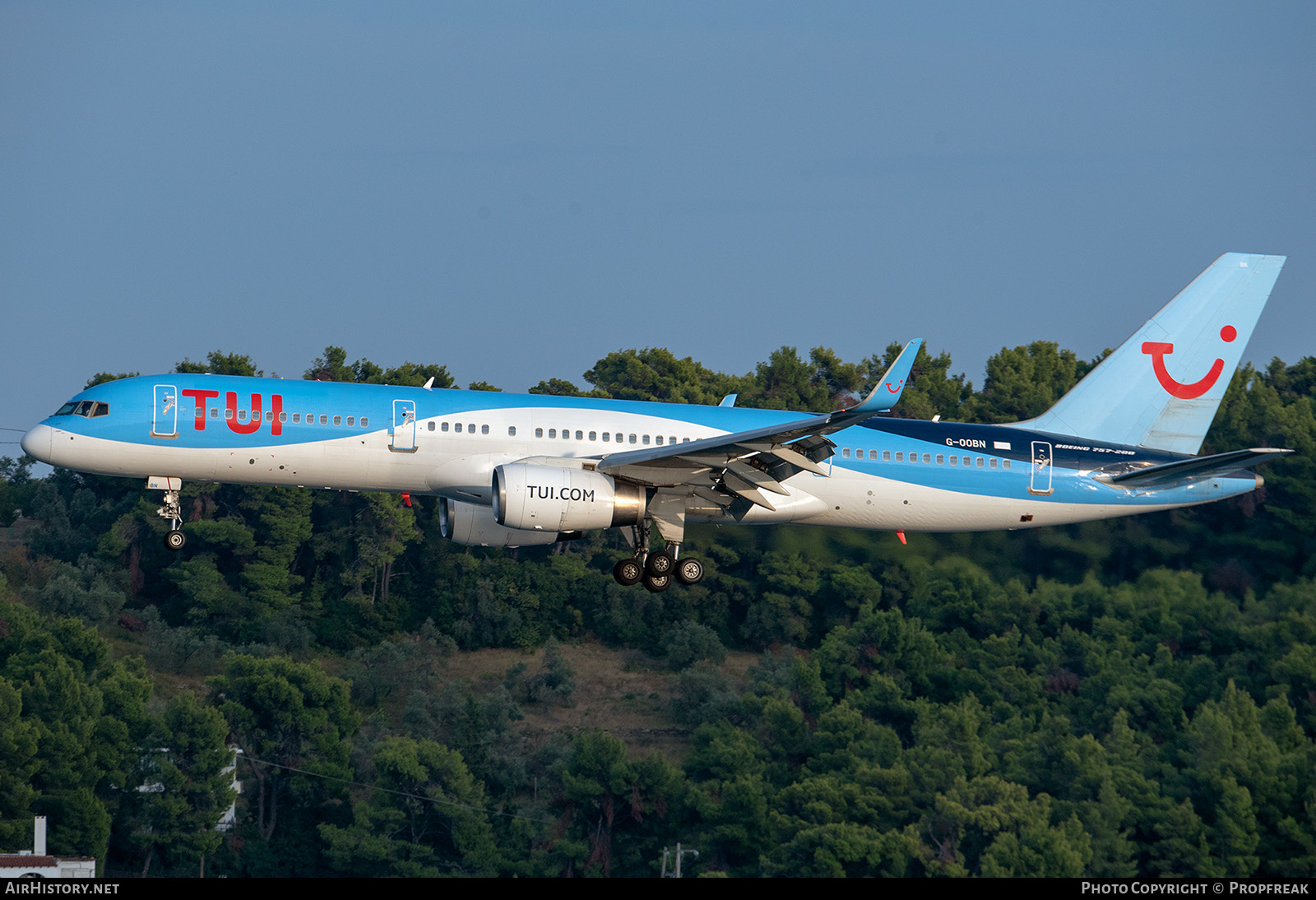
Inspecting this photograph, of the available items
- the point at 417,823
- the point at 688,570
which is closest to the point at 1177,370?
the point at 688,570

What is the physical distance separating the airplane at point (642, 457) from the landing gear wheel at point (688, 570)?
39mm

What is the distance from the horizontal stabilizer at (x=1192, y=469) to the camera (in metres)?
31.7

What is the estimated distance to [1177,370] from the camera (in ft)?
124

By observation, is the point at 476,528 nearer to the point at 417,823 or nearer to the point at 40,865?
the point at 40,865

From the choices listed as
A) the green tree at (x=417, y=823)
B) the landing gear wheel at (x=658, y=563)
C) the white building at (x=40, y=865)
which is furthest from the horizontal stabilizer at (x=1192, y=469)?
the green tree at (x=417, y=823)

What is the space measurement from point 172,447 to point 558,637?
1721 inches

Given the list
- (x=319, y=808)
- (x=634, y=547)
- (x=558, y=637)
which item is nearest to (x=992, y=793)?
(x=558, y=637)

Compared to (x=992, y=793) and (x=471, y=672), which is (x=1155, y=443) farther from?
(x=471, y=672)

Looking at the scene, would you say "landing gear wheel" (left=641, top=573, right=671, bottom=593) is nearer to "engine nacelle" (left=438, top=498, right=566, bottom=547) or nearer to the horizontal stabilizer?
"engine nacelle" (left=438, top=498, right=566, bottom=547)

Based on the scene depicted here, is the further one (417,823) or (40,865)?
(417,823)

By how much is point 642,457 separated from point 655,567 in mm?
3337

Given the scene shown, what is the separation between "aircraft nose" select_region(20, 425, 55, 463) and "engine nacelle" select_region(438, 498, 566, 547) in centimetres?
798

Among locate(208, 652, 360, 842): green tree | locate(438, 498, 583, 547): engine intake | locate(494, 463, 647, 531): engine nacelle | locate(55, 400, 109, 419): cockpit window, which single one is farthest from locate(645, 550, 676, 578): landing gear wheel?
locate(208, 652, 360, 842): green tree

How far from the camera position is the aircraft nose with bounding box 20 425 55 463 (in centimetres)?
3131
